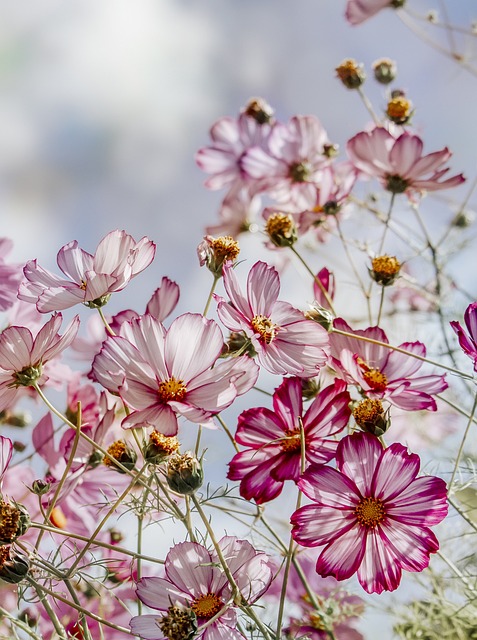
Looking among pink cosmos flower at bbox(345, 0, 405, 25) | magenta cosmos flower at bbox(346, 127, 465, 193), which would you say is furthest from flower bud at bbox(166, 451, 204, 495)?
pink cosmos flower at bbox(345, 0, 405, 25)

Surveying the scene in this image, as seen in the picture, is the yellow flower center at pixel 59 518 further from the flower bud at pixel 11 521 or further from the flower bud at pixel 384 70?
the flower bud at pixel 384 70

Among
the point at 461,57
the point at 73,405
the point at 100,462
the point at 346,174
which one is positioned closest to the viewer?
the point at 100,462

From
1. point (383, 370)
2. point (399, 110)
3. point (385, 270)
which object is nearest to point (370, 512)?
point (383, 370)

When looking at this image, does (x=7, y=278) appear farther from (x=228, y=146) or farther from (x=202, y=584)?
(x=228, y=146)

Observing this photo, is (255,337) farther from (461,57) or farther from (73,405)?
(461,57)

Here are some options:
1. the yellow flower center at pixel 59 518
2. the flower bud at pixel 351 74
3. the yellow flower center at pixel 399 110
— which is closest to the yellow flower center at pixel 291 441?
the yellow flower center at pixel 59 518

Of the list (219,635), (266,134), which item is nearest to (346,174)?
(266,134)
